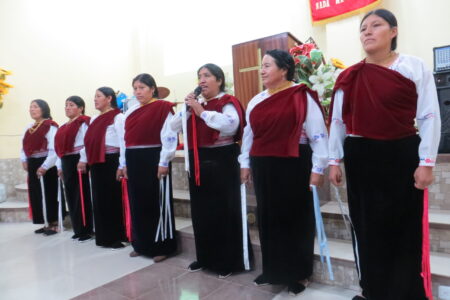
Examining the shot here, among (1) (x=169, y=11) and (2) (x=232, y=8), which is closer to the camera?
(2) (x=232, y=8)

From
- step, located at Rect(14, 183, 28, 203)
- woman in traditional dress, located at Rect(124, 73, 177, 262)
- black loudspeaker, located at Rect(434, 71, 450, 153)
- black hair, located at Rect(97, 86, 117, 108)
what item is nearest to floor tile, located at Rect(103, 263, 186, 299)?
woman in traditional dress, located at Rect(124, 73, 177, 262)

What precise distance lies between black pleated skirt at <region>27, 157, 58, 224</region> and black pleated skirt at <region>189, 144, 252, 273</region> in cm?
214

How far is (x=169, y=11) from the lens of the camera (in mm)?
6145

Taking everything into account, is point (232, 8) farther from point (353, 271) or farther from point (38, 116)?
point (353, 271)

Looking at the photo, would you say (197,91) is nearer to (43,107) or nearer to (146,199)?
(146,199)

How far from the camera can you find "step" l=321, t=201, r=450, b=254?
1840 mm

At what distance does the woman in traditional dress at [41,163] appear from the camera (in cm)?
356

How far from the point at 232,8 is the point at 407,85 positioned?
4432mm

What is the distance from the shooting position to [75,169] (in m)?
3.24

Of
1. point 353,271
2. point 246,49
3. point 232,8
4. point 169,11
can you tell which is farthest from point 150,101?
point 169,11

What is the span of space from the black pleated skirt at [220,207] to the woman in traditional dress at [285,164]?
11.3 inches

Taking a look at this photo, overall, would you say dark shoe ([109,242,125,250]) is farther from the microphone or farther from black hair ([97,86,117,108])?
Answer: the microphone

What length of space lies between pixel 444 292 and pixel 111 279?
1.91 metres

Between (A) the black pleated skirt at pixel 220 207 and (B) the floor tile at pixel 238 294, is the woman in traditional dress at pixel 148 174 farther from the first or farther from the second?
(B) the floor tile at pixel 238 294
